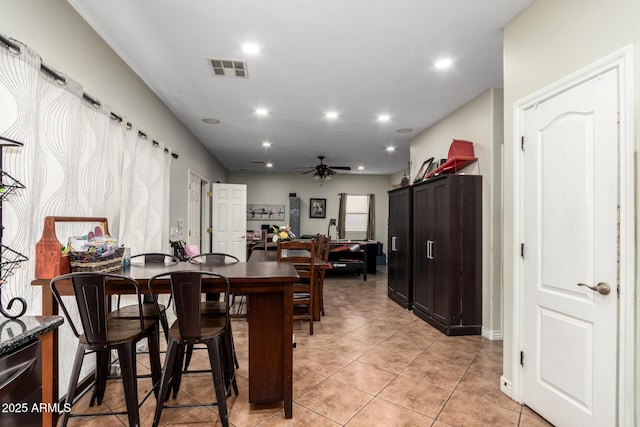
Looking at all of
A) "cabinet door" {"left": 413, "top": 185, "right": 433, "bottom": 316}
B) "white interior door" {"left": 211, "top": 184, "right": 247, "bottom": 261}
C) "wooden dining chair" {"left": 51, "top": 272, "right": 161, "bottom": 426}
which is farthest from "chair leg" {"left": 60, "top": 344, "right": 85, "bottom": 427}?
"white interior door" {"left": 211, "top": 184, "right": 247, "bottom": 261}

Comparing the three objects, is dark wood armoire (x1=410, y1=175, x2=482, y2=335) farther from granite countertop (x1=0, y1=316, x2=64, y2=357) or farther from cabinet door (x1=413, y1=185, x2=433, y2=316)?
granite countertop (x1=0, y1=316, x2=64, y2=357)

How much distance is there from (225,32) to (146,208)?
184 cm

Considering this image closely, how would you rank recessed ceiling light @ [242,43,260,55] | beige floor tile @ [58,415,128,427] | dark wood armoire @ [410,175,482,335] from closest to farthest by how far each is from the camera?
beige floor tile @ [58,415,128,427], recessed ceiling light @ [242,43,260,55], dark wood armoire @ [410,175,482,335]

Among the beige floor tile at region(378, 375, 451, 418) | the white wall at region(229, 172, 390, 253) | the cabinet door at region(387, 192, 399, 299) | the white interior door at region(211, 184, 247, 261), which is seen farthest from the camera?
the white wall at region(229, 172, 390, 253)

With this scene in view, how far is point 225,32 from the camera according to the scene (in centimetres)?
246

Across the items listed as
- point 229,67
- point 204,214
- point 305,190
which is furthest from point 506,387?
point 305,190

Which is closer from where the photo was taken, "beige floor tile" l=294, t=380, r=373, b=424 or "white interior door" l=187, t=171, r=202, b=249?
"beige floor tile" l=294, t=380, r=373, b=424

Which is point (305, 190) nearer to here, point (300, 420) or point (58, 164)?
point (58, 164)

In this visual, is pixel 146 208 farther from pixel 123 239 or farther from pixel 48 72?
pixel 48 72

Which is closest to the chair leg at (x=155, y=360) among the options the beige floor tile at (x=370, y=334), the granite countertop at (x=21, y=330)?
the granite countertop at (x=21, y=330)

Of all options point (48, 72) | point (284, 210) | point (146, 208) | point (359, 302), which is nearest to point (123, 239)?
point (146, 208)

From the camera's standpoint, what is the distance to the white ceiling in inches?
86.8

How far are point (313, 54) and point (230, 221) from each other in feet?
15.8

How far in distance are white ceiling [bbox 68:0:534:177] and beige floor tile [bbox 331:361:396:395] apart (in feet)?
8.89
